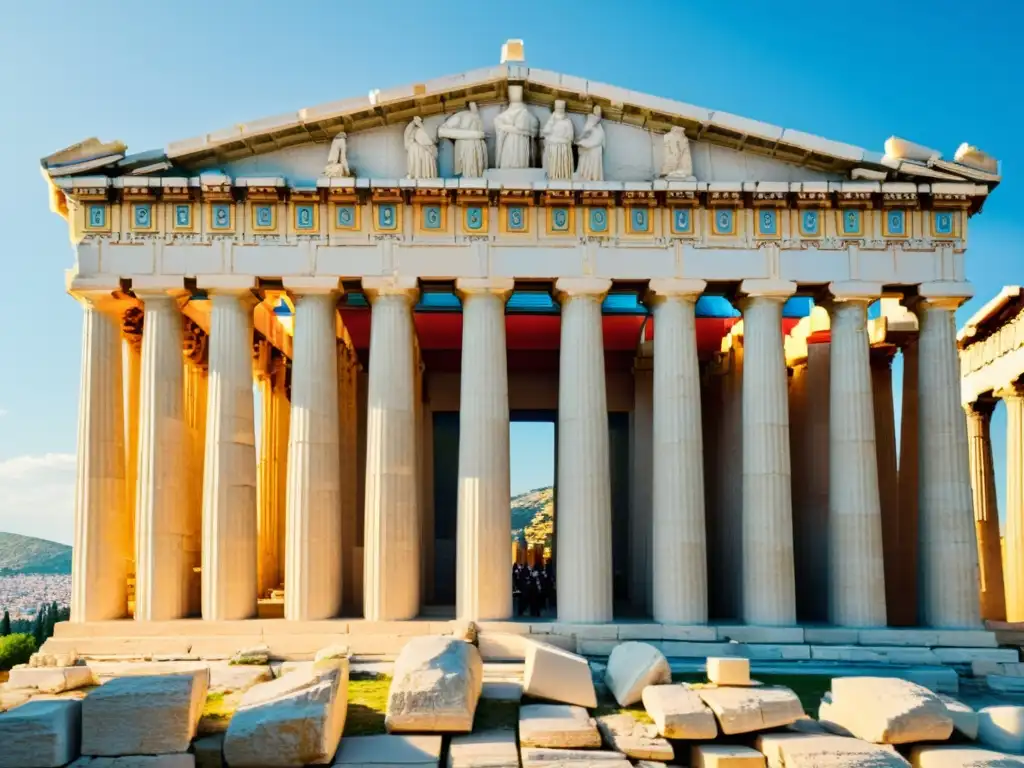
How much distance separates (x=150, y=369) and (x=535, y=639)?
11.0 metres

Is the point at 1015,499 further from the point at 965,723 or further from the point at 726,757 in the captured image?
the point at 726,757

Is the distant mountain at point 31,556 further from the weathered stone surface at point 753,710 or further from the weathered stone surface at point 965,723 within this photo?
the weathered stone surface at point 965,723

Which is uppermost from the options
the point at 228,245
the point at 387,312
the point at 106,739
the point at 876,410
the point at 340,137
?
the point at 340,137

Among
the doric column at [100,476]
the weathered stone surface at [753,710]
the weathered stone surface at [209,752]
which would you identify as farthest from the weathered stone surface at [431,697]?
the doric column at [100,476]

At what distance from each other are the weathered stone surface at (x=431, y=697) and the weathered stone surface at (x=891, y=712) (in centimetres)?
595

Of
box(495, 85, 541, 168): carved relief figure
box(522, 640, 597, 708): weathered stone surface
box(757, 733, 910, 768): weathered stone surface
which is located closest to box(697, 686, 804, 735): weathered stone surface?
box(757, 733, 910, 768): weathered stone surface

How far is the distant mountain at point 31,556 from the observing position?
239 feet

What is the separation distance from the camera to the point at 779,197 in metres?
25.6

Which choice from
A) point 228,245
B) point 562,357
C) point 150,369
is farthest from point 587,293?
point 150,369

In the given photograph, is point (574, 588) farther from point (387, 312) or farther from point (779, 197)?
point (779, 197)

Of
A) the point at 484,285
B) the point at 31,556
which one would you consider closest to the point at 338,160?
the point at 484,285

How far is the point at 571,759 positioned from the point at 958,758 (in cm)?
556

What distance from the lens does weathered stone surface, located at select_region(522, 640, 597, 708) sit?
57.3 ft

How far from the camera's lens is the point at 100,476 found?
24.7 meters
